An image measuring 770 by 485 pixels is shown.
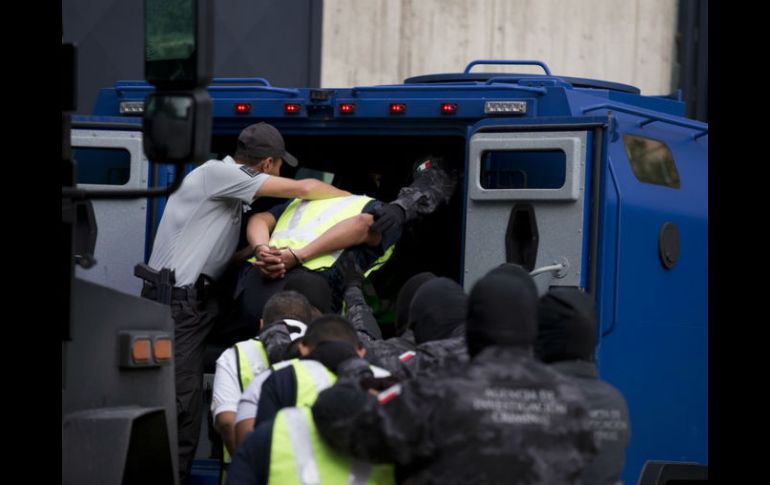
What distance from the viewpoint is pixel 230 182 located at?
22.6 ft

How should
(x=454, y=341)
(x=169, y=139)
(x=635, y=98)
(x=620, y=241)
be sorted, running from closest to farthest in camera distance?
1. (x=169, y=139)
2. (x=454, y=341)
3. (x=620, y=241)
4. (x=635, y=98)

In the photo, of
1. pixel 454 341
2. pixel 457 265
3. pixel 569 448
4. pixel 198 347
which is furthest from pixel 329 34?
pixel 569 448

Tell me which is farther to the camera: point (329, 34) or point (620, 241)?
point (329, 34)

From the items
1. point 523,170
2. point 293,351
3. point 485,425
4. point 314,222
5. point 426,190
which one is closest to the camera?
point 485,425

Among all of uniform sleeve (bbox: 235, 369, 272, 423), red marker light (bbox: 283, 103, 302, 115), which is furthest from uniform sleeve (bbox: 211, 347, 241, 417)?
red marker light (bbox: 283, 103, 302, 115)

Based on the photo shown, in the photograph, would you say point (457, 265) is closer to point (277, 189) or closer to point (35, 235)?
point (277, 189)

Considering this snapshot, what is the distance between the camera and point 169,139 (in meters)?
4.32

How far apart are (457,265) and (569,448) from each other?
3872 mm


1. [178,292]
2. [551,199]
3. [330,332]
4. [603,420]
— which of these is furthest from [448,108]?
[603,420]

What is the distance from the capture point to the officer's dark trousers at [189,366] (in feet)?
21.7

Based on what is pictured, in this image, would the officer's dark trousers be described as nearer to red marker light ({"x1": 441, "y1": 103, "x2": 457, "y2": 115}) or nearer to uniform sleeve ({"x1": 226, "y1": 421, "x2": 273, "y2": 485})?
red marker light ({"x1": 441, "y1": 103, "x2": 457, "y2": 115})

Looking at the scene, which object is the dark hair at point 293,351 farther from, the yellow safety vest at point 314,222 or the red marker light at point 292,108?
the red marker light at point 292,108

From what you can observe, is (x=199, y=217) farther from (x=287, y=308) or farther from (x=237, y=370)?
(x=237, y=370)

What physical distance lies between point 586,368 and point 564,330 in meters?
0.14
